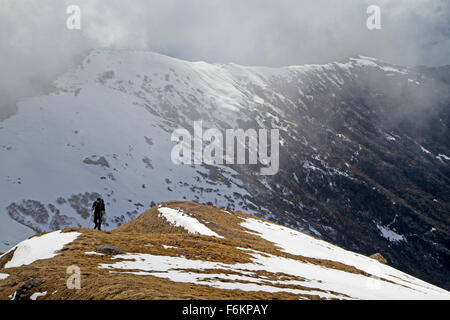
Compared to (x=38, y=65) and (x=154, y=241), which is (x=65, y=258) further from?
(x=38, y=65)

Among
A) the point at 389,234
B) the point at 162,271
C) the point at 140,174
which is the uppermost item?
the point at 140,174

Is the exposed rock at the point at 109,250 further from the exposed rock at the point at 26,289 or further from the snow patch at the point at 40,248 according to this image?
the exposed rock at the point at 26,289

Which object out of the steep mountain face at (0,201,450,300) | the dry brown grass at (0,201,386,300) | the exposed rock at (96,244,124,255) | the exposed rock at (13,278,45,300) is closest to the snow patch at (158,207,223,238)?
the steep mountain face at (0,201,450,300)

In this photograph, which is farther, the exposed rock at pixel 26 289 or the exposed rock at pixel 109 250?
the exposed rock at pixel 109 250

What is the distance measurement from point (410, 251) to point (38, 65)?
623 feet

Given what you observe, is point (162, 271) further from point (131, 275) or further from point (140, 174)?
point (140, 174)

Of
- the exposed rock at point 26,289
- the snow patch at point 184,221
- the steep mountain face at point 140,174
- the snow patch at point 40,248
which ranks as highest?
the steep mountain face at point 140,174

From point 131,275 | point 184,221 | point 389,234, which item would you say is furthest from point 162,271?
point 389,234

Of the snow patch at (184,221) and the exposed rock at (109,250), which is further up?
the snow patch at (184,221)

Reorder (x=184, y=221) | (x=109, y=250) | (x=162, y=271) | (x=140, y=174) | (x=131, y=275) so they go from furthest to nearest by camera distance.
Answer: (x=140, y=174)
(x=184, y=221)
(x=109, y=250)
(x=162, y=271)
(x=131, y=275)

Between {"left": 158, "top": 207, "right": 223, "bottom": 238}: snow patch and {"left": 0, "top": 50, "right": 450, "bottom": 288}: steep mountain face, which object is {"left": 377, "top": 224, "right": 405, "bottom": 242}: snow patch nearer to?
{"left": 0, "top": 50, "right": 450, "bottom": 288}: steep mountain face

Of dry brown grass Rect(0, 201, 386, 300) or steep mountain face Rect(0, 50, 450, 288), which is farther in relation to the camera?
steep mountain face Rect(0, 50, 450, 288)

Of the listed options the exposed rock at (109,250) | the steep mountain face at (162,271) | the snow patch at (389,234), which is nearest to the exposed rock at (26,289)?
the steep mountain face at (162,271)

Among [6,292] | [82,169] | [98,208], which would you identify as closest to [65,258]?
[6,292]
